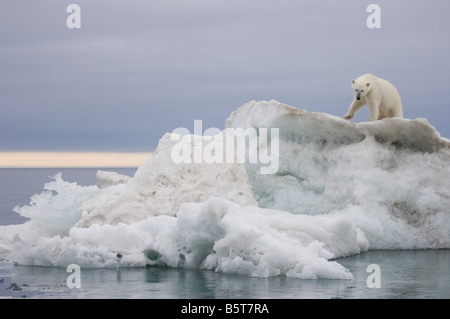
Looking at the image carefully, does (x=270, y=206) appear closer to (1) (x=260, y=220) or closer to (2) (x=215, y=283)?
(1) (x=260, y=220)

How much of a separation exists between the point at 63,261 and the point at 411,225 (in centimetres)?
842

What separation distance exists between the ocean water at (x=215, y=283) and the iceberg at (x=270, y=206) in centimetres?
38

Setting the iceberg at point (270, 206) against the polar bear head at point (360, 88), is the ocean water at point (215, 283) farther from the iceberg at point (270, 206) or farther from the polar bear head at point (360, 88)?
the polar bear head at point (360, 88)

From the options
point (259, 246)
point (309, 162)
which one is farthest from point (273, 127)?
point (259, 246)

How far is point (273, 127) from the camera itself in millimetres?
19125

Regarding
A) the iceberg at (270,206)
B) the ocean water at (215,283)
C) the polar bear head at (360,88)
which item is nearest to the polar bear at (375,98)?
the polar bear head at (360,88)

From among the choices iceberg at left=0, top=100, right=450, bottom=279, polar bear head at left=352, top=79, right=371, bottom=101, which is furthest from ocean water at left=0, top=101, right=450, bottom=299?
polar bear head at left=352, top=79, right=371, bottom=101

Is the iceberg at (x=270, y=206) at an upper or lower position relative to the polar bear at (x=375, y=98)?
lower

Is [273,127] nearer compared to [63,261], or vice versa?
[63,261]

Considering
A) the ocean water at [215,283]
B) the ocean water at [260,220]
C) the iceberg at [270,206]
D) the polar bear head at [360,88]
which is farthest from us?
the polar bear head at [360,88]

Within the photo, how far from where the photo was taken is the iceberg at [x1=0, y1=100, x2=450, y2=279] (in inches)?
534

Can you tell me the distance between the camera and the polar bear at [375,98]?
19547 mm
